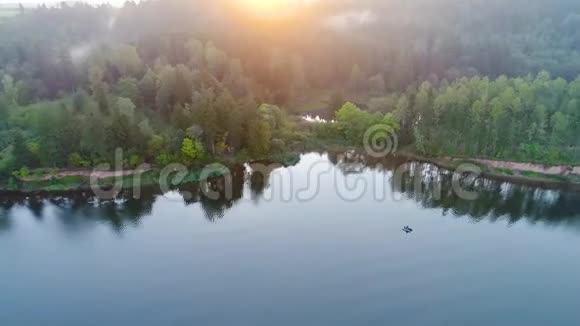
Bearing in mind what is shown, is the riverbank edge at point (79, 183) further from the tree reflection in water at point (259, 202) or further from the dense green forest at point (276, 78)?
the dense green forest at point (276, 78)

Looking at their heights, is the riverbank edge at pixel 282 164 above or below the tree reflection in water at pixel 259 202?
above

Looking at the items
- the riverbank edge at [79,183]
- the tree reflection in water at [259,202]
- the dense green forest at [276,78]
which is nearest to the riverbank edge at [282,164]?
the riverbank edge at [79,183]

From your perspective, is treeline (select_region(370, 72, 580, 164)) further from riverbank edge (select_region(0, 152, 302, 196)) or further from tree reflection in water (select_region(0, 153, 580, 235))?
riverbank edge (select_region(0, 152, 302, 196))

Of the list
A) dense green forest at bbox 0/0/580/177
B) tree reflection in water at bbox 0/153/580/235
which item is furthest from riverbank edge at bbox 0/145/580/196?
dense green forest at bbox 0/0/580/177

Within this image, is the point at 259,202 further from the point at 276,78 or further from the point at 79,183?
the point at 276,78

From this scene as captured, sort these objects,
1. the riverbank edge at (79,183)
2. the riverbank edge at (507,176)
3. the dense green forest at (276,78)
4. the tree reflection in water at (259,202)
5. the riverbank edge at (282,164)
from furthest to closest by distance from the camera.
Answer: the dense green forest at (276,78) < the riverbank edge at (507,176) < the riverbank edge at (282,164) < the riverbank edge at (79,183) < the tree reflection in water at (259,202)

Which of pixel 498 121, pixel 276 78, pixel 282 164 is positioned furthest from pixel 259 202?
pixel 276 78
